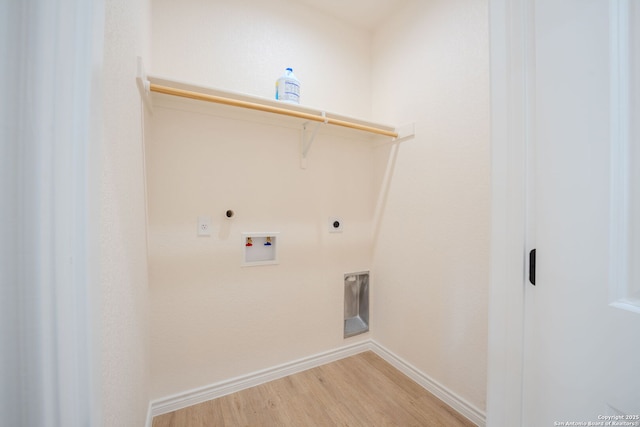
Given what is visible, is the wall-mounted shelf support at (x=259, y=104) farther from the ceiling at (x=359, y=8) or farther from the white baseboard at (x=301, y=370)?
the white baseboard at (x=301, y=370)

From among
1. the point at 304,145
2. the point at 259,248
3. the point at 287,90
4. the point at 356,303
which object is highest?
the point at 287,90

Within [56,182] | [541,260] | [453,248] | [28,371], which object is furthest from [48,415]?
[453,248]

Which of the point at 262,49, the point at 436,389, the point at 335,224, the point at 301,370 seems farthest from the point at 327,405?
the point at 262,49

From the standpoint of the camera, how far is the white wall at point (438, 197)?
126 cm

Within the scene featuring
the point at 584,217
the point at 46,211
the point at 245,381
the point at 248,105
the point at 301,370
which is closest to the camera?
the point at 46,211

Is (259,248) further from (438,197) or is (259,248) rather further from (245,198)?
(438,197)

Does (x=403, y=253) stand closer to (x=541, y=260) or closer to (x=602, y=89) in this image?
(x=541, y=260)

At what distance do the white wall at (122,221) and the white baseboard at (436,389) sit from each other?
59.2 inches

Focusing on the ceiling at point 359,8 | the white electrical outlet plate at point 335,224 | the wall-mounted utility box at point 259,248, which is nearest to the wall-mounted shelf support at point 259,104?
the white electrical outlet plate at point 335,224

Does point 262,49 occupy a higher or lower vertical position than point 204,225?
higher

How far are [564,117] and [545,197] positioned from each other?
0.63 ft

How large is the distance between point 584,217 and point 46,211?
1.02 metres

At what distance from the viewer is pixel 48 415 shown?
0.35 meters

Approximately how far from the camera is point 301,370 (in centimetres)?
167
